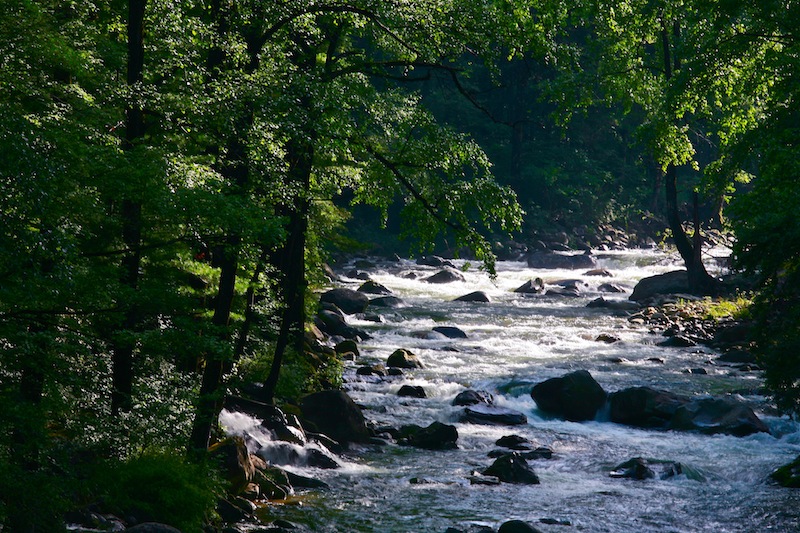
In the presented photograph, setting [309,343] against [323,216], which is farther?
[309,343]

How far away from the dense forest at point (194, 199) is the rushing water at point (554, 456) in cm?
199

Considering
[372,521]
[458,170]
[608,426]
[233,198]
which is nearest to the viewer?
[233,198]

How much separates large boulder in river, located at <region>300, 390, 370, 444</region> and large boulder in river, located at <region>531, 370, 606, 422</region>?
15.5 ft

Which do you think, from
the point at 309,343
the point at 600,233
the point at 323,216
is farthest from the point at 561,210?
the point at 323,216

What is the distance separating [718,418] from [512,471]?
552 centimetres

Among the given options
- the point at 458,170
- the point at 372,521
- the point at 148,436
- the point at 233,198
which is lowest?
the point at 372,521

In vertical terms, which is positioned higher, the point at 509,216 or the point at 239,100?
the point at 239,100

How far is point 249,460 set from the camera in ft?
37.7

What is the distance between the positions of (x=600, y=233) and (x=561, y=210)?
3579 mm

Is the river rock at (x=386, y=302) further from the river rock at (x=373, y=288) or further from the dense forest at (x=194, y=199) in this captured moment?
the dense forest at (x=194, y=199)

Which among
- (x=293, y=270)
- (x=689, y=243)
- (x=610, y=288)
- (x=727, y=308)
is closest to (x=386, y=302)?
(x=610, y=288)

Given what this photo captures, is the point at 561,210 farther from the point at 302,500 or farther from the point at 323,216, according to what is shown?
the point at 302,500

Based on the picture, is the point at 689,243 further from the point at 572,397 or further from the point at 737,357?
the point at 572,397

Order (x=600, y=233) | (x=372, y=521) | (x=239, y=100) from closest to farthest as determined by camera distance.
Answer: (x=239, y=100)
(x=372, y=521)
(x=600, y=233)
